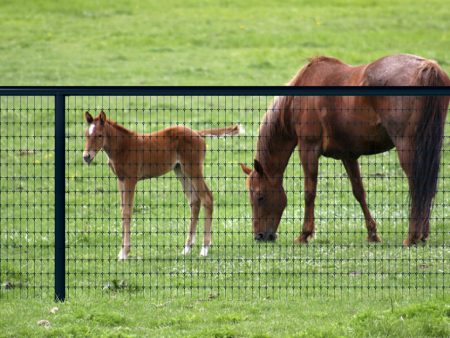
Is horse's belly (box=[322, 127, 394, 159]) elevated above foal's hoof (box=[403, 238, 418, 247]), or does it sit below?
above

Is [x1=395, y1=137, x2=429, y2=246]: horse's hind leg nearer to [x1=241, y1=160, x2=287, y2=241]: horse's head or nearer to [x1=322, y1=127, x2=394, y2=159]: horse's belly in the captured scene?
[x1=322, y1=127, x2=394, y2=159]: horse's belly

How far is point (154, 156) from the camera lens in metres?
12.6

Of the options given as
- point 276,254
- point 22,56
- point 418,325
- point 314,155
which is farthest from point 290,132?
point 22,56

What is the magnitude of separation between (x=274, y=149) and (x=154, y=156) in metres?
1.75

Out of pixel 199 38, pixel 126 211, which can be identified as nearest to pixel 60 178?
pixel 126 211

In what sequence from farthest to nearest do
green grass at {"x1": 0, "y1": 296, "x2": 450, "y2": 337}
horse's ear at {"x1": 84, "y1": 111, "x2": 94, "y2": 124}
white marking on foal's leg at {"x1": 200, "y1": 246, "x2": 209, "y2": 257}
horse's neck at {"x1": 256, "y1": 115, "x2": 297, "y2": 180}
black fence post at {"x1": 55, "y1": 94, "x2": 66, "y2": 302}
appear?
horse's neck at {"x1": 256, "y1": 115, "x2": 297, "y2": 180} < white marking on foal's leg at {"x1": 200, "y1": 246, "x2": 209, "y2": 257} < horse's ear at {"x1": 84, "y1": 111, "x2": 94, "y2": 124} < black fence post at {"x1": 55, "y1": 94, "x2": 66, "y2": 302} < green grass at {"x1": 0, "y1": 296, "x2": 450, "y2": 337}

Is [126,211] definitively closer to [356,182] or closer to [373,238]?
[373,238]

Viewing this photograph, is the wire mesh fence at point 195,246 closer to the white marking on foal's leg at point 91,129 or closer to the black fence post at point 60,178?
the white marking on foal's leg at point 91,129

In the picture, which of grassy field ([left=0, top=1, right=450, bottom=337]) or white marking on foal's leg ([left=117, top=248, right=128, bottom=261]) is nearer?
grassy field ([left=0, top=1, right=450, bottom=337])

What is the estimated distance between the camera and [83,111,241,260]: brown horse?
1246 centimetres

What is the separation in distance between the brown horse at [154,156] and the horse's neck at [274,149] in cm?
69

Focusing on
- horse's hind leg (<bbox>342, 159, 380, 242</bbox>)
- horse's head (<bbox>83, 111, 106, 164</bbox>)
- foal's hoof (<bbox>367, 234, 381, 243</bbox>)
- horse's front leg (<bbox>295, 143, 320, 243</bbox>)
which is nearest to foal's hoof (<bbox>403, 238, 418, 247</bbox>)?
foal's hoof (<bbox>367, 234, 381, 243</bbox>)

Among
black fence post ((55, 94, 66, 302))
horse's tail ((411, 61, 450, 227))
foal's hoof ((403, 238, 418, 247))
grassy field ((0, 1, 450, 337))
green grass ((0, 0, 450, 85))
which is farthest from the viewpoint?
green grass ((0, 0, 450, 85))

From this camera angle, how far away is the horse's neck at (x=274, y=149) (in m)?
13.6
